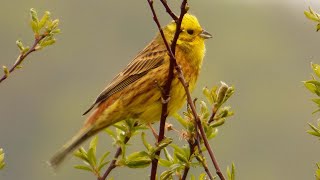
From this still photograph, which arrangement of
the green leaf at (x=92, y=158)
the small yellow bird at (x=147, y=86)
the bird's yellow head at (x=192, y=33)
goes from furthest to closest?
the bird's yellow head at (x=192, y=33), the small yellow bird at (x=147, y=86), the green leaf at (x=92, y=158)

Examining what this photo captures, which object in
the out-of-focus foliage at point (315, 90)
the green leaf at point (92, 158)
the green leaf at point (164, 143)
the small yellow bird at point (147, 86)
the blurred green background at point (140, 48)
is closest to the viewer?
the out-of-focus foliage at point (315, 90)

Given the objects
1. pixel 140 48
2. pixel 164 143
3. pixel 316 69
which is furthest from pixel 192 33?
pixel 140 48

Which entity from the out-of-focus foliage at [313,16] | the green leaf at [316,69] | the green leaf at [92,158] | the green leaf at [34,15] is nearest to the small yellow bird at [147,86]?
the green leaf at [92,158]

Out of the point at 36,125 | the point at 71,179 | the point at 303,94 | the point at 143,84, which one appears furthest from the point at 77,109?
the point at 143,84

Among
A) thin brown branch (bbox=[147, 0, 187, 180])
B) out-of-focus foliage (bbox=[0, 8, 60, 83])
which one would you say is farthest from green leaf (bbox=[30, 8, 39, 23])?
thin brown branch (bbox=[147, 0, 187, 180])

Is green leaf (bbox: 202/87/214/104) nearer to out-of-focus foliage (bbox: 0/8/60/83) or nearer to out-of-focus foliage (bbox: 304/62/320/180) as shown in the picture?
out-of-focus foliage (bbox: 304/62/320/180)

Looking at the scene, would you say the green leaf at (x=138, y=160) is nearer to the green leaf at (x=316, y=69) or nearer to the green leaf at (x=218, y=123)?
the green leaf at (x=218, y=123)

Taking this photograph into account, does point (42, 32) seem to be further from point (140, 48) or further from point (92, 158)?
point (140, 48)

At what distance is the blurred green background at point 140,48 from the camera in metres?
69.0

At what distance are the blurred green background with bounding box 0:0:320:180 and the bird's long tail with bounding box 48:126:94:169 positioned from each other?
54.8 metres

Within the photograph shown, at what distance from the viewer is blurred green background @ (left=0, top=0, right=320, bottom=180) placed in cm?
6900

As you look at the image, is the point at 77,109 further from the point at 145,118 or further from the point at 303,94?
the point at 145,118

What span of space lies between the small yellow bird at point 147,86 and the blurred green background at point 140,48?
54.1m

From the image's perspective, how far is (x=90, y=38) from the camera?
89688 millimetres
